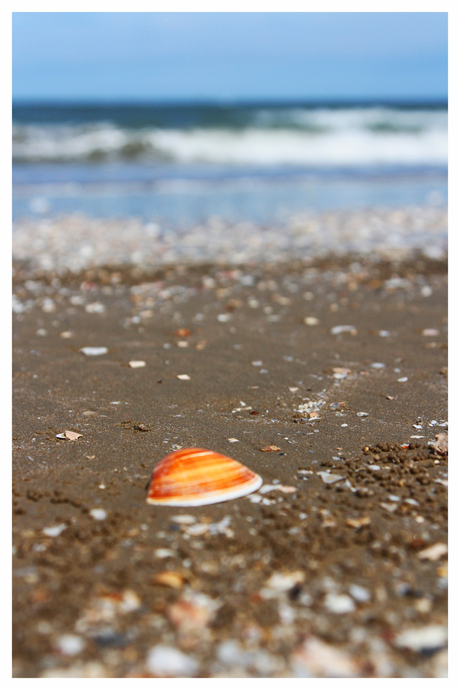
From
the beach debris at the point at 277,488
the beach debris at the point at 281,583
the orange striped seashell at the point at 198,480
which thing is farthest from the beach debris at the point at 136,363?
the beach debris at the point at 281,583

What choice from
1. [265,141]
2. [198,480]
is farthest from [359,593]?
[265,141]

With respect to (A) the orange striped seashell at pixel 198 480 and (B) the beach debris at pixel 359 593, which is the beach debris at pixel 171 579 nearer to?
(A) the orange striped seashell at pixel 198 480

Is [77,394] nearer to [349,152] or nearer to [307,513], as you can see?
[307,513]

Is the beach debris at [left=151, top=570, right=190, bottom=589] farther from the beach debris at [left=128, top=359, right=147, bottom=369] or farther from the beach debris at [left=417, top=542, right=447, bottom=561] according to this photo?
the beach debris at [left=128, top=359, right=147, bottom=369]

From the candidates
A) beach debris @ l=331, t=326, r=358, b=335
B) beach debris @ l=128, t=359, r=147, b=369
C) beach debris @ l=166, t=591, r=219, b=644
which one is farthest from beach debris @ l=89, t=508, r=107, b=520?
beach debris @ l=331, t=326, r=358, b=335

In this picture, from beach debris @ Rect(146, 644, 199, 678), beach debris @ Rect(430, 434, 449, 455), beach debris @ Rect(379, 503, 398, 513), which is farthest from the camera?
beach debris @ Rect(430, 434, 449, 455)
